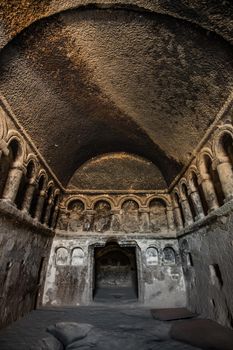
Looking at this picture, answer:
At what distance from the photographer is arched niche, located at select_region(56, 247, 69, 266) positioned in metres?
6.86

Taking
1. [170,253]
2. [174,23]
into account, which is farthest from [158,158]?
[174,23]

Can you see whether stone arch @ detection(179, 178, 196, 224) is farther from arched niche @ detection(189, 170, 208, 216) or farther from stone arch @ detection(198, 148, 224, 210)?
stone arch @ detection(198, 148, 224, 210)

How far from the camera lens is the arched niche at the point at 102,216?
754 centimetres

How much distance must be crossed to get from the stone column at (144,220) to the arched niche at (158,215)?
17cm

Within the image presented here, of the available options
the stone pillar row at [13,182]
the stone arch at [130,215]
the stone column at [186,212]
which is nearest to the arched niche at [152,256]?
the stone arch at [130,215]

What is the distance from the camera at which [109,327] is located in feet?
13.6

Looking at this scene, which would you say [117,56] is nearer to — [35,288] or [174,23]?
[174,23]

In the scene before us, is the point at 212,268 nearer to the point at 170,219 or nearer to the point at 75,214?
the point at 170,219

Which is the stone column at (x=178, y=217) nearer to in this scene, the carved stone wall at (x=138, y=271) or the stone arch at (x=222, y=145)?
the carved stone wall at (x=138, y=271)

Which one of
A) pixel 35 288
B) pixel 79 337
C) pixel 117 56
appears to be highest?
pixel 117 56

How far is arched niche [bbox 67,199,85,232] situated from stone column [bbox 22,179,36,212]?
2596mm

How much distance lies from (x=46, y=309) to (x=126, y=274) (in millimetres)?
6002

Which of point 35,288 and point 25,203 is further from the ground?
point 25,203

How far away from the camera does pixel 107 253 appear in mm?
10727
